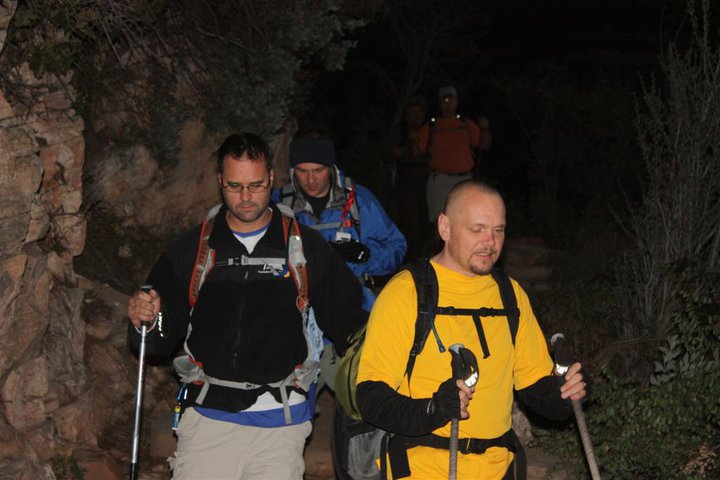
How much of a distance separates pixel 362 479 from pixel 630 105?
38.6ft

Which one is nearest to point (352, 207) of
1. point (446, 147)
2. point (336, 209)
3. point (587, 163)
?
point (336, 209)

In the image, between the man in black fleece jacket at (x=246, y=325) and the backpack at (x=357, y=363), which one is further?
the man in black fleece jacket at (x=246, y=325)

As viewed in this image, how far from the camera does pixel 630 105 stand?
571 inches

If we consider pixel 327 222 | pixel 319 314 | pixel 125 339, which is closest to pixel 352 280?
pixel 319 314

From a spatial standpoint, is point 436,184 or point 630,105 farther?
point 630,105

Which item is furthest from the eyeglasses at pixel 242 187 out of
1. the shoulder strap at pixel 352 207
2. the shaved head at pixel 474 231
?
the shoulder strap at pixel 352 207

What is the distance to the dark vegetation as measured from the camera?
20.6ft

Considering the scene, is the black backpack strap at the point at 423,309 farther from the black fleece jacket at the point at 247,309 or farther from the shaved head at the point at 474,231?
the black fleece jacket at the point at 247,309

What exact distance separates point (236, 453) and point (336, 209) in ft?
6.54

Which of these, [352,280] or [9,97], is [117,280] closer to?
[9,97]

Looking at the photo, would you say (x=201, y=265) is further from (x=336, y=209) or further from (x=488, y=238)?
(x=336, y=209)

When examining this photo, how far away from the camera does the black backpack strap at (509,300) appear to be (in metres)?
3.86

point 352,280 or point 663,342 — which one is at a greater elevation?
point 352,280

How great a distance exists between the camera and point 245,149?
14.4 feet
